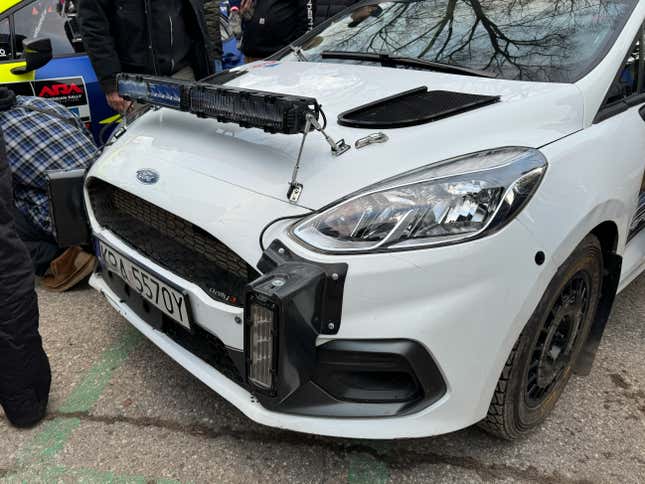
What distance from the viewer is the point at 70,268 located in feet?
9.91

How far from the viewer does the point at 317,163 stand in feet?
5.58

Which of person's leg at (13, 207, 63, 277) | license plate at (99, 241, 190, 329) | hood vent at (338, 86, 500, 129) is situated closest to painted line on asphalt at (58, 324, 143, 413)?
license plate at (99, 241, 190, 329)

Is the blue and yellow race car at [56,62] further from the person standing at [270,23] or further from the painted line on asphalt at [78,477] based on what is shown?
the painted line on asphalt at [78,477]

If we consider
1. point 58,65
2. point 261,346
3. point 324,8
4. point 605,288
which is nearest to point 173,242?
point 261,346

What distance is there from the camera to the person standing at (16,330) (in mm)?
1849

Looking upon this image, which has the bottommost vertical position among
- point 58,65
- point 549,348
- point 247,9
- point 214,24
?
point 549,348

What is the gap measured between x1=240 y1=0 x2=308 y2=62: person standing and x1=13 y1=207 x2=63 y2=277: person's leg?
7.45ft

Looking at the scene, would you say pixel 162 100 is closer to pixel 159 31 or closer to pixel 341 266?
pixel 341 266

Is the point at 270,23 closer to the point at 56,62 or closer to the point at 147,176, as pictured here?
the point at 56,62

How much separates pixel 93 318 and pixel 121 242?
2.83 ft

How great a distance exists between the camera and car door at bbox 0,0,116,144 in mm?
3422

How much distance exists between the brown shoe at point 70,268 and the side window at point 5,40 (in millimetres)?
1323

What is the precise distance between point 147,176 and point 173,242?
0.24 meters

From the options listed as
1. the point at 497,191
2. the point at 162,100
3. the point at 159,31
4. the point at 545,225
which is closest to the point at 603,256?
the point at 545,225
